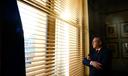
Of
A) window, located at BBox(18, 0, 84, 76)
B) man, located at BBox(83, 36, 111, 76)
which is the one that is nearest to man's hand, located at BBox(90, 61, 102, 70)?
man, located at BBox(83, 36, 111, 76)

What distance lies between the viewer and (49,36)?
4.71ft

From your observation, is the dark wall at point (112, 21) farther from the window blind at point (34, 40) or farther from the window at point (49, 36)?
the window blind at point (34, 40)

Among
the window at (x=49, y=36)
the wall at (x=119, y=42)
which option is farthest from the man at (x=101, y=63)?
the wall at (x=119, y=42)


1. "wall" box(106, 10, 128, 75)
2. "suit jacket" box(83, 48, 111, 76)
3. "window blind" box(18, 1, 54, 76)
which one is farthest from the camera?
"wall" box(106, 10, 128, 75)

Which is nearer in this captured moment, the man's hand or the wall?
the man's hand

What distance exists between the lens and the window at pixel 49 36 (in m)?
1.16

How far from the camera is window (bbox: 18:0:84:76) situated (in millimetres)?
1163

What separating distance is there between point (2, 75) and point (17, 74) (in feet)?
0.24

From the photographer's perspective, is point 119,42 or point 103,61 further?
point 119,42

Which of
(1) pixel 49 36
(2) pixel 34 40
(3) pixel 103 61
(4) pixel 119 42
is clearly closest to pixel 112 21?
(4) pixel 119 42

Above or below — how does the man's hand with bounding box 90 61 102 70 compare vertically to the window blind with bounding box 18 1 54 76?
below

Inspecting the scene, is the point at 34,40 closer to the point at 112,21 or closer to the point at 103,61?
the point at 103,61

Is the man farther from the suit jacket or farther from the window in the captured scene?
the window

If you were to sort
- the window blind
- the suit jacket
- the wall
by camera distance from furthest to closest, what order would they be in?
the wall < the suit jacket < the window blind
